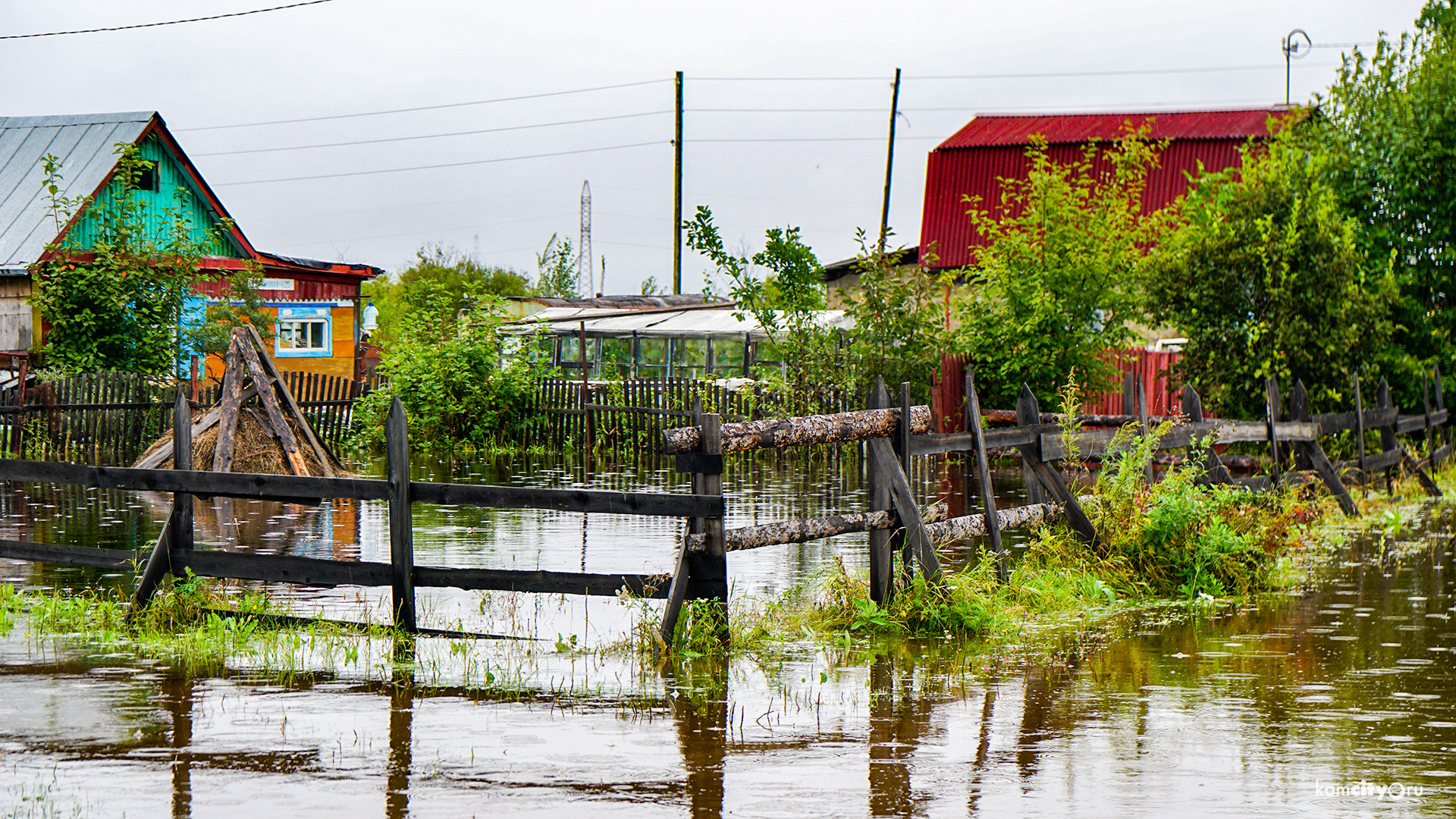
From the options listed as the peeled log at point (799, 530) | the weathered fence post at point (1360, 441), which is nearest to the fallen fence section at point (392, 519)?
the peeled log at point (799, 530)

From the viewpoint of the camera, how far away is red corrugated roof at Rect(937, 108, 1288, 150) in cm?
3453

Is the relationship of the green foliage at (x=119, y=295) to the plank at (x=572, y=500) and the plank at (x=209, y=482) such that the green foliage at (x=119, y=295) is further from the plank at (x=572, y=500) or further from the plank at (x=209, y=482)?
the plank at (x=572, y=500)

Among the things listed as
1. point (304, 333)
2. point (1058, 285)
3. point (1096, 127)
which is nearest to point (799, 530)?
point (1058, 285)

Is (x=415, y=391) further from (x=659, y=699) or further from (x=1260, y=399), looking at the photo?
(x=659, y=699)

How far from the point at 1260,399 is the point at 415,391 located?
14.6 meters

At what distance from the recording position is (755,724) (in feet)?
20.1

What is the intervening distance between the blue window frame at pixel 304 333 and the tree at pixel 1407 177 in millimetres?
24239

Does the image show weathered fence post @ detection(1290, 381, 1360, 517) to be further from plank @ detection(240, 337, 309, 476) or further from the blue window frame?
the blue window frame

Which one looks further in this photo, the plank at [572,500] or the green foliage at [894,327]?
the green foliage at [894,327]

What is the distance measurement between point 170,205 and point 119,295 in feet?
26.6

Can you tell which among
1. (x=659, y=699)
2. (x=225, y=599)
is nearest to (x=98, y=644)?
(x=225, y=599)

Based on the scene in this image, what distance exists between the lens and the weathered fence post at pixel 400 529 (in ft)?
25.7

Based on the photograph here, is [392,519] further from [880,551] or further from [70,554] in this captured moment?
[880,551]

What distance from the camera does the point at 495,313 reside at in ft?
82.3
